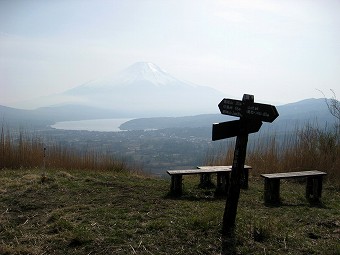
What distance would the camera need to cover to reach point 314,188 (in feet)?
19.2

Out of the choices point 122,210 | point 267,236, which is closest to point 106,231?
point 122,210

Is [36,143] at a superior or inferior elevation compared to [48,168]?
superior

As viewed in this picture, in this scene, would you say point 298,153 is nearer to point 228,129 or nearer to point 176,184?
point 176,184

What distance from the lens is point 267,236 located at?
11.6ft

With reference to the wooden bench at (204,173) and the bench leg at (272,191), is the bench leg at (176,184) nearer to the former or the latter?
the wooden bench at (204,173)

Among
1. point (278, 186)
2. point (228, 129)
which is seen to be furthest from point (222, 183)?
point (228, 129)

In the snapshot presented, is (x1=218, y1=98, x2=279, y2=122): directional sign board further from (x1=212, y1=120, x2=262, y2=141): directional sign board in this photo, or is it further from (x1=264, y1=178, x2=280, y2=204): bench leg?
(x1=264, y1=178, x2=280, y2=204): bench leg

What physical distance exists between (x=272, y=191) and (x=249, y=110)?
7.72 feet

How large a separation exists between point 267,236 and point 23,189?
3.84 m

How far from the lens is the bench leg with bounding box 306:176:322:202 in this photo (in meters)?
5.77

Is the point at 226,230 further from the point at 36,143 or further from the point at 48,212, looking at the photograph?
the point at 36,143

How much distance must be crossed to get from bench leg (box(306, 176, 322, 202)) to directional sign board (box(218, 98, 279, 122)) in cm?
282

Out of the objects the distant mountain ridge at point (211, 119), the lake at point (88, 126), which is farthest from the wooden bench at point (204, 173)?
the lake at point (88, 126)

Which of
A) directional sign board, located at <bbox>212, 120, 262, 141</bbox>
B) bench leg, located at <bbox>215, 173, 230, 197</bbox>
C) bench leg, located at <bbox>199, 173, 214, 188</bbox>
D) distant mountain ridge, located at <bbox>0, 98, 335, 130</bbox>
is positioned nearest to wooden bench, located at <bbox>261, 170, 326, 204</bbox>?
bench leg, located at <bbox>215, 173, 230, 197</bbox>
